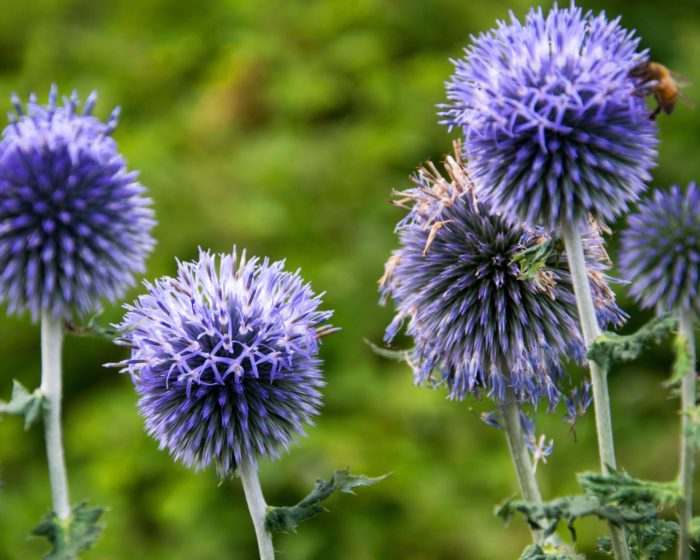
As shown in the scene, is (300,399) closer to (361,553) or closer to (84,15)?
(361,553)

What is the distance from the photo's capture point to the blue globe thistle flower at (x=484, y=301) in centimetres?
254

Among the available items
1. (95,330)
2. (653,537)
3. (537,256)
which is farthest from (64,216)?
(653,537)

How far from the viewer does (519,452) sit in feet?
8.23

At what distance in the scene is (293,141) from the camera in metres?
6.14

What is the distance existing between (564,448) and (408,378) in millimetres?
1043

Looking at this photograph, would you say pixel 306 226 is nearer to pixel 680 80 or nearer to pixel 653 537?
pixel 680 80

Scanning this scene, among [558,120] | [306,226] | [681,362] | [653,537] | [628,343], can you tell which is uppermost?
[306,226]

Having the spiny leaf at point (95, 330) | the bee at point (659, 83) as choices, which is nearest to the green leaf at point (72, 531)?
the spiny leaf at point (95, 330)

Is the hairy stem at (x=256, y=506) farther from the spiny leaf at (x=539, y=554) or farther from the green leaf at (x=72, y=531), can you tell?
the spiny leaf at (x=539, y=554)

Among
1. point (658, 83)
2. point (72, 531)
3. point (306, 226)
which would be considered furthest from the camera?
point (306, 226)

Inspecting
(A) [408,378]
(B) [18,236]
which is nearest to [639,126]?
(B) [18,236]

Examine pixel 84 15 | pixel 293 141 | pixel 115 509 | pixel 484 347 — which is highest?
pixel 84 15

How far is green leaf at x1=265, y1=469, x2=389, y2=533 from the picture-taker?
6.99ft

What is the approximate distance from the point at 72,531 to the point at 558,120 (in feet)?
4.47
